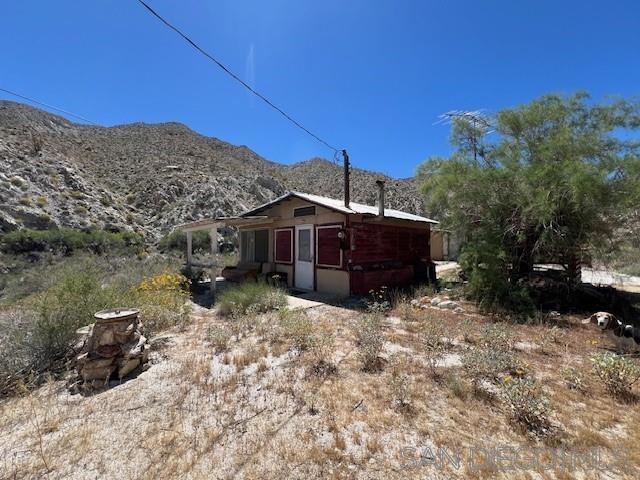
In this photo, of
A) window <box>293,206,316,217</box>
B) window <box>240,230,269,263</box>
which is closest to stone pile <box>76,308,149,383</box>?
window <box>293,206,316,217</box>

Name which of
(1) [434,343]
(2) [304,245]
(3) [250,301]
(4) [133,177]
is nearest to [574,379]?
(1) [434,343]

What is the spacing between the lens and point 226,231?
82.9ft

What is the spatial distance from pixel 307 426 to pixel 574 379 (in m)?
3.22

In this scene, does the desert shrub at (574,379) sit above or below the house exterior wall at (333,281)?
below

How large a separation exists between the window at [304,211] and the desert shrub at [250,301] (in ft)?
10.8

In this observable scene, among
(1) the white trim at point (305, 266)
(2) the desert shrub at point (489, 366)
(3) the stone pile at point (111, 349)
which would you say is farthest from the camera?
(1) the white trim at point (305, 266)

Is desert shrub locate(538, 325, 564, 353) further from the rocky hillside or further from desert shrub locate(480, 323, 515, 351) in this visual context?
the rocky hillside

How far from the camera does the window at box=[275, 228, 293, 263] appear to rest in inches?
435

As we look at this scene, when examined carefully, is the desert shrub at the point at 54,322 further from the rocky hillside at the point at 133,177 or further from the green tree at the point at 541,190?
the rocky hillside at the point at 133,177

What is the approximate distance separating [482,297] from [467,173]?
3454 mm

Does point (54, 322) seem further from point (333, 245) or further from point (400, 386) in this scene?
point (333, 245)

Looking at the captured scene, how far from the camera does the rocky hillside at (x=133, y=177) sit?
784 inches

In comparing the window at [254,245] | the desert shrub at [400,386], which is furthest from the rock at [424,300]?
the window at [254,245]

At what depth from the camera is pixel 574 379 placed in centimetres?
362
